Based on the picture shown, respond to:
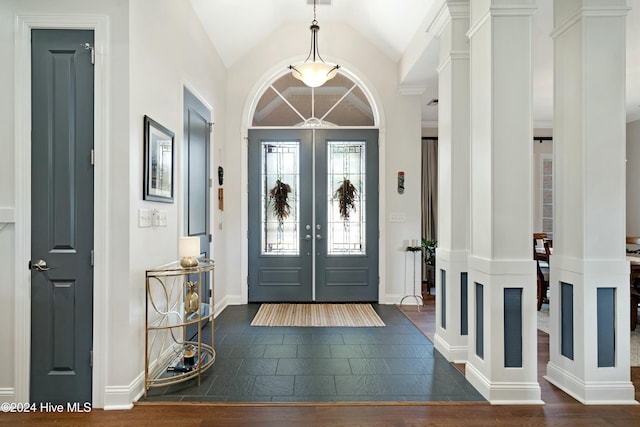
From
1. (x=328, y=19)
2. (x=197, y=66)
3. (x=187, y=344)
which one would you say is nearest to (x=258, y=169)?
(x=197, y=66)

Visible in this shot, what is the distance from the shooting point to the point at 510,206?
2457mm

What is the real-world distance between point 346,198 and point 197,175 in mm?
2114

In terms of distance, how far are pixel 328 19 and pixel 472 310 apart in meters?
4.17

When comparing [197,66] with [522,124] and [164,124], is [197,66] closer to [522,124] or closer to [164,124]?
[164,124]

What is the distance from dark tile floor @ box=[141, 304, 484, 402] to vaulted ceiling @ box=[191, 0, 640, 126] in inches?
119

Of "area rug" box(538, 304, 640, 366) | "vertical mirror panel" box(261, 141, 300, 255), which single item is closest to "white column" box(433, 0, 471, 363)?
"area rug" box(538, 304, 640, 366)

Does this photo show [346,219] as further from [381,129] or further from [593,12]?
[593,12]

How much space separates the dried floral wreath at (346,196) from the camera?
5.24 meters

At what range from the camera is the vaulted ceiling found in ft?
12.7

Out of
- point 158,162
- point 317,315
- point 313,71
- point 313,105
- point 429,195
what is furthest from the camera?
point 429,195

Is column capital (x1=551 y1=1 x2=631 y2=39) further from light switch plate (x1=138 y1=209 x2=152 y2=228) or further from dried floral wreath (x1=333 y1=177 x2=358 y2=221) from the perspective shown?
light switch plate (x1=138 y1=209 x2=152 y2=228)

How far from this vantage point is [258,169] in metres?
5.23

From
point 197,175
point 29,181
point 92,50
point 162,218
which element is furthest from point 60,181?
point 197,175

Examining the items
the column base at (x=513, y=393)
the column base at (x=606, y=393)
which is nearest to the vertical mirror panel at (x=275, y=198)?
the column base at (x=513, y=393)
